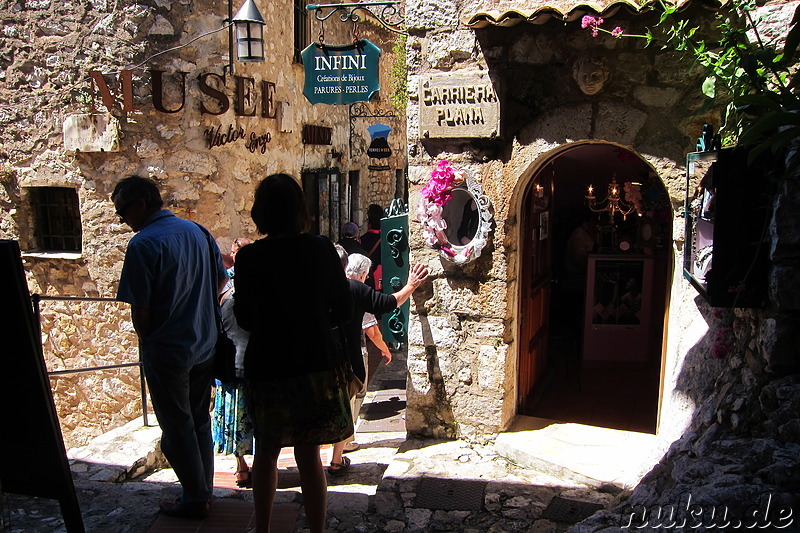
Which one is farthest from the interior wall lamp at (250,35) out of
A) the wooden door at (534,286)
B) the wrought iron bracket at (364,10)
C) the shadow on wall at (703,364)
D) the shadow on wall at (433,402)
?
the shadow on wall at (703,364)

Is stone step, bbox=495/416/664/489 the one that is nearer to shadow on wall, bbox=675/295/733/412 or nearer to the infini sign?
shadow on wall, bbox=675/295/733/412

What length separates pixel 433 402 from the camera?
4.91 m

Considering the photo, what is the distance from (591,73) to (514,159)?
70 cm

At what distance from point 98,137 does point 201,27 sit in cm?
160

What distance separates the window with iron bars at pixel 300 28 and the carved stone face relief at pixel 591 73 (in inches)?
244

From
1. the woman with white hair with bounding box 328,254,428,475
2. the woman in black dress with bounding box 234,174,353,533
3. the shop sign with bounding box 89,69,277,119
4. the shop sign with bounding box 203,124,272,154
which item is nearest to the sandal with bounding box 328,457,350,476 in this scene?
the woman with white hair with bounding box 328,254,428,475

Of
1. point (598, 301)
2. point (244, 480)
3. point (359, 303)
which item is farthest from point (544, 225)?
point (244, 480)

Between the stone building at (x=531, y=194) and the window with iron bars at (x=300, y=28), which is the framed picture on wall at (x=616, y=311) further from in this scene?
the window with iron bars at (x=300, y=28)

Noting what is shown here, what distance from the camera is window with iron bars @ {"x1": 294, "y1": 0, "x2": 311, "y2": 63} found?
982cm

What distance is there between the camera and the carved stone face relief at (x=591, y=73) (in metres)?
4.18

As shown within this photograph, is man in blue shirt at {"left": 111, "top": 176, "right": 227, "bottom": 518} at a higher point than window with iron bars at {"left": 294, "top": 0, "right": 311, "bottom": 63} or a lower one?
lower

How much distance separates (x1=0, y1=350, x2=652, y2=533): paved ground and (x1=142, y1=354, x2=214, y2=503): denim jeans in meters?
0.25

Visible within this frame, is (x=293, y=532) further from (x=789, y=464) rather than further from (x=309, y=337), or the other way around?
(x=789, y=464)

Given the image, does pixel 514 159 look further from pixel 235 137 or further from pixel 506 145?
pixel 235 137
